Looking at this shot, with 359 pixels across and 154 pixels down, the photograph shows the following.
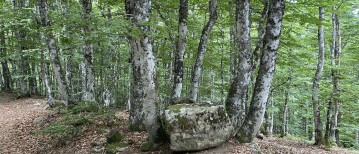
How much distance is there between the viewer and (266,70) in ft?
26.5

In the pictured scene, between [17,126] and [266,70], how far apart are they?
1124cm

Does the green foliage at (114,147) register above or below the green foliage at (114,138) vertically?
below

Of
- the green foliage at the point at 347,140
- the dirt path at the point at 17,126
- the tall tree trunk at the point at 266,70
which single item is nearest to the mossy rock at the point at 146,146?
the tall tree trunk at the point at 266,70

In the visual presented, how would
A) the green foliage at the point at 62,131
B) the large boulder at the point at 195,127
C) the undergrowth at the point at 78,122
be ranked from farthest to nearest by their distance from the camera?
the undergrowth at the point at 78,122, the green foliage at the point at 62,131, the large boulder at the point at 195,127

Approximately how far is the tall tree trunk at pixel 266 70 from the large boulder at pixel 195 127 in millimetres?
1012

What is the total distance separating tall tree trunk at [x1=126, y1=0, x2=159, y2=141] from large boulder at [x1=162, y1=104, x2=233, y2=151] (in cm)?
81

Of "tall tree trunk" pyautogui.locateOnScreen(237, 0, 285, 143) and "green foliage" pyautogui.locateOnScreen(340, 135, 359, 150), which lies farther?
"green foliage" pyautogui.locateOnScreen(340, 135, 359, 150)

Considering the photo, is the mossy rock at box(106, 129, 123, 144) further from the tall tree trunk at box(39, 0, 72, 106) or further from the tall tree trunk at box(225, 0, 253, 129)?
the tall tree trunk at box(39, 0, 72, 106)

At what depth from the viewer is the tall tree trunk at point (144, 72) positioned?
7777mm

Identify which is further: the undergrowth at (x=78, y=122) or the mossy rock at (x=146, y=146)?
the undergrowth at (x=78, y=122)

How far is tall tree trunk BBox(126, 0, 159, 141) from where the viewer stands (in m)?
7.78

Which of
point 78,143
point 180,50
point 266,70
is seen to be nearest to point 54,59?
point 78,143

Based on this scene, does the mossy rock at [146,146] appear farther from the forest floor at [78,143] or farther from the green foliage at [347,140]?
the green foliage at [347,140]

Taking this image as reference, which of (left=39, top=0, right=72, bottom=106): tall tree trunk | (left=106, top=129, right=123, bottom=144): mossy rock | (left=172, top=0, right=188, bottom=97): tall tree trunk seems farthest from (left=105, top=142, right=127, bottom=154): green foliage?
(left=39, top=0, right=72, bottom=106): tall tree trunk
